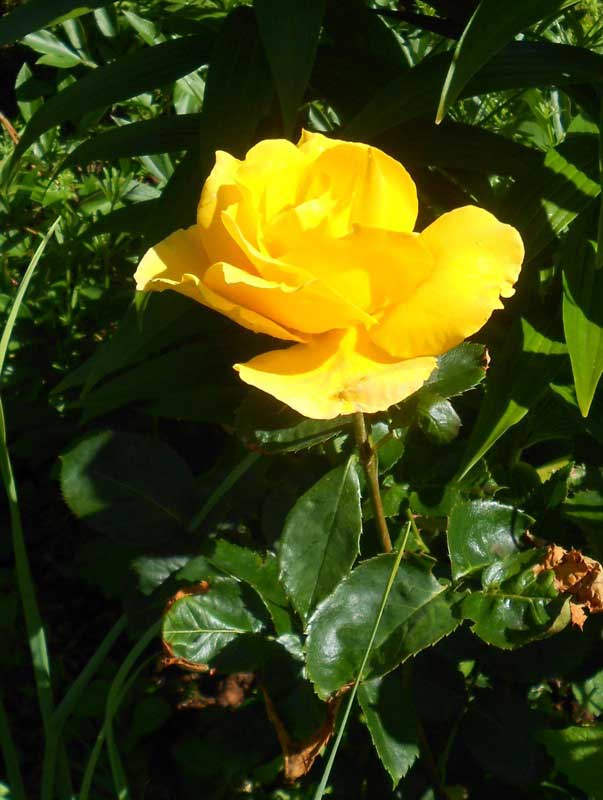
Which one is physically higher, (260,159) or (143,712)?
(260,159)

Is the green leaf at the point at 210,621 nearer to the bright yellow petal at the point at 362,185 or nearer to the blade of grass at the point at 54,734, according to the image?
the blade of grass at the point at 54,734

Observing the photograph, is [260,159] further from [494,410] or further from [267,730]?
[267,730]

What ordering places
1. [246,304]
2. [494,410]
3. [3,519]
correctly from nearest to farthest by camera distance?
1. [246,304]
2. [494,410]
3. [3,519]

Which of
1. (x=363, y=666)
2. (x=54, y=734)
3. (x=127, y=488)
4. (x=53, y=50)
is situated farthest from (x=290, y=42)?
(x=53, y=50)

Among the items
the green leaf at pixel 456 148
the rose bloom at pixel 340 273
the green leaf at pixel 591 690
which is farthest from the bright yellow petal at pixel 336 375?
the green leaf at pixel 591 690

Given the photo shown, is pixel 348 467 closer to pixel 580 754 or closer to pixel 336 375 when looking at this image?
pixel 336 375

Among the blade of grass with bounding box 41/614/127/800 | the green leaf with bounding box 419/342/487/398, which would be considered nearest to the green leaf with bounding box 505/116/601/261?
the green leaf with bounding box 419/342/487/398

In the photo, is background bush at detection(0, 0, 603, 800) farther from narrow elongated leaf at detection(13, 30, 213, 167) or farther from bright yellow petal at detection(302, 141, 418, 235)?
bright yellow petal at detection(302, 141, 418, 235)

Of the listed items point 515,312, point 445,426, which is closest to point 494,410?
point 445,426
